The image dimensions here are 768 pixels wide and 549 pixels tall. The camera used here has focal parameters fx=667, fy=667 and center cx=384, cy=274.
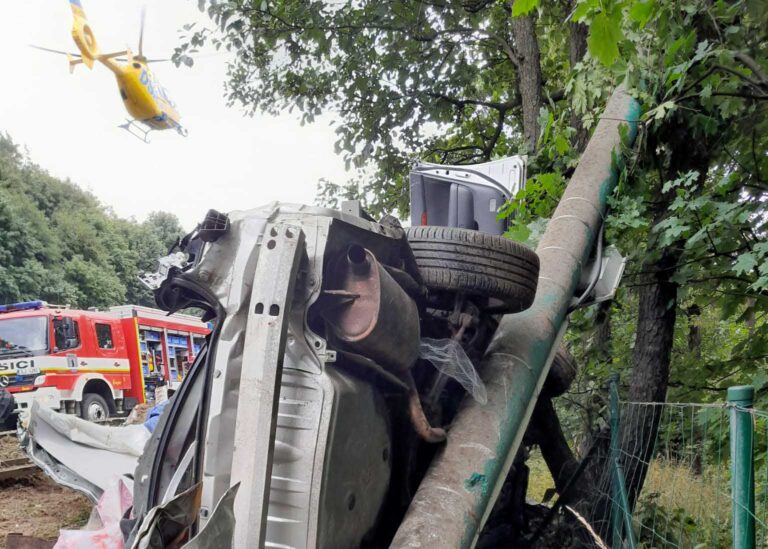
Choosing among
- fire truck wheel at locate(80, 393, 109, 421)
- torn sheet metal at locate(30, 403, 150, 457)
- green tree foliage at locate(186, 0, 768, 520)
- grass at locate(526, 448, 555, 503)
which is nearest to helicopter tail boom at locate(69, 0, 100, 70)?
fire truck wheel at locate(80, 393, 109, 421)

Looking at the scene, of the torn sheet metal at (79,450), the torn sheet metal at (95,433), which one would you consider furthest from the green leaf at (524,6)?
the torn sheet metal at (95,433)

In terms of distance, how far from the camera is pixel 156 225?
5078cm

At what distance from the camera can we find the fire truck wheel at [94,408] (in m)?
14.2

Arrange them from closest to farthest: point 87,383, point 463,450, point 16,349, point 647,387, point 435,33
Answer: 1. point 463,450
2. point 647,387
3. point 435,33
4. point 16,349
5. point 87,383

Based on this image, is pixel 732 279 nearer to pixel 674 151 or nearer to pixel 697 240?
pixel 697 240

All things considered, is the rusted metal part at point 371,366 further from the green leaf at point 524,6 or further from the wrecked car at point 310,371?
the green leaf at point 524,6

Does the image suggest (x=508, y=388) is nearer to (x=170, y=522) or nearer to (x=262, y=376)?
(x=262, y=376)

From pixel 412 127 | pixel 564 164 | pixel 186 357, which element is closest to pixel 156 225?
pixel 186 357

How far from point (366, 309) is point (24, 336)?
1372 cm

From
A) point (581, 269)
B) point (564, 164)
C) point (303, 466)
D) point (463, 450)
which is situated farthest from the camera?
point (564, 164)

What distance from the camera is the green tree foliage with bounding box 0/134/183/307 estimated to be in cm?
3100

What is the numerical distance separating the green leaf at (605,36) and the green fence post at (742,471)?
109 centimetres

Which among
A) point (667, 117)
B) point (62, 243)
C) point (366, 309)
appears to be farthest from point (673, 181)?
point (62, 243)

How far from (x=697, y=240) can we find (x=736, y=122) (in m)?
0.83
